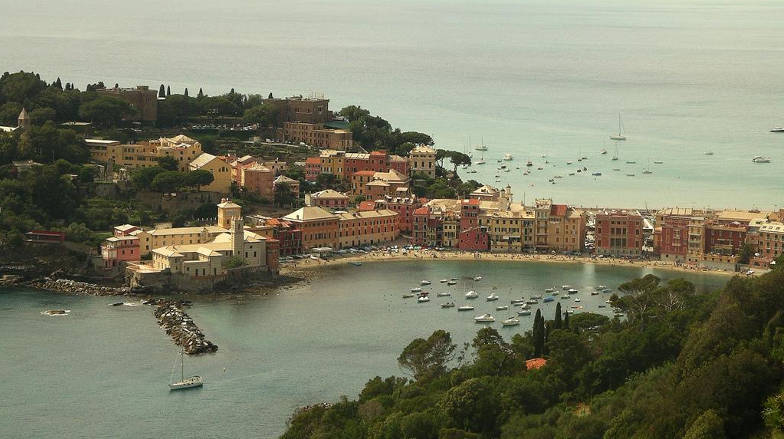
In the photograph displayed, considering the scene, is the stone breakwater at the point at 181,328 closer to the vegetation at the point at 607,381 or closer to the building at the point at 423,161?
the vegetation at the point at 607,381

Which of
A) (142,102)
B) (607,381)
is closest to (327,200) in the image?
(142,102)

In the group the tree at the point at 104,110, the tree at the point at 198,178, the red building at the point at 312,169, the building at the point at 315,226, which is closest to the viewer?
the building at the point at 315,226

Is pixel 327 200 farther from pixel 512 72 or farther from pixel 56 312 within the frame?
pixel 512 72

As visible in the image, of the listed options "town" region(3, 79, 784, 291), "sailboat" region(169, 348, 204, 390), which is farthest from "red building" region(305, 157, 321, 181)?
"sailboat" region(169, 348, 204, 390)

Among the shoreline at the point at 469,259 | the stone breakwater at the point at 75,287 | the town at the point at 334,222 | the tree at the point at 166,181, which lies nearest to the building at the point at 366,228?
the town at the point at 334,222

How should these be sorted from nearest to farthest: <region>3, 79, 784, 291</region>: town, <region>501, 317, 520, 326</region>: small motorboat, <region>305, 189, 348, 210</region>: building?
<region>501, 317, 520, 326</region>: small motorboat → <region>3, 79, 784, 291</region>: town → <region>305, 189, 348, 210</region>: building

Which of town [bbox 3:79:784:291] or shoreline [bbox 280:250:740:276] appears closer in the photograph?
town [bbox 3:79:784:291]

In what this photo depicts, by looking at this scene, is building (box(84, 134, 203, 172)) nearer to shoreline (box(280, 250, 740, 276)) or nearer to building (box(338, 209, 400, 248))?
building (box(338, 209, 400, 248))
